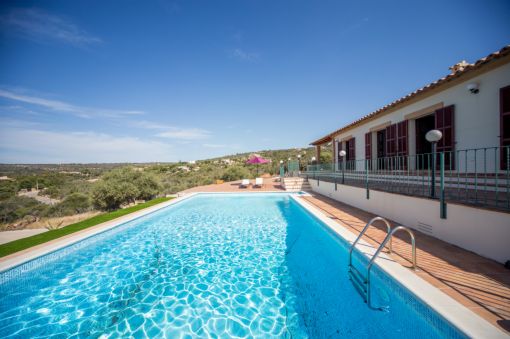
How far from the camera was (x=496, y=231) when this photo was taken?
10.4 ft

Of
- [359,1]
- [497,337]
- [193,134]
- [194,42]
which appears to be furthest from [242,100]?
[497,337]

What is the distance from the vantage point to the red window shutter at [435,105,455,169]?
235 inches

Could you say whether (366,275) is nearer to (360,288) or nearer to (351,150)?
(360,288)

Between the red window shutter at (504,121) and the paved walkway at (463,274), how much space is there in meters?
2.58

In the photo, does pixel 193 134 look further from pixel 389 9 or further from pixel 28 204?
pixel 389 9

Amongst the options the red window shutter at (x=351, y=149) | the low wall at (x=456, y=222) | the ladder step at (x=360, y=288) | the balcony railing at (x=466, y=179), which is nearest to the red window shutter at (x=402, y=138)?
the balcony railing at (x=466, y=179)

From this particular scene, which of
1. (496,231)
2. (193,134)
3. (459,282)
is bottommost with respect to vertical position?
(459,282)

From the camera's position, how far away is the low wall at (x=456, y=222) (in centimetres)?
314

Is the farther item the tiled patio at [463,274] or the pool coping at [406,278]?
the tiled patio at [463,274]

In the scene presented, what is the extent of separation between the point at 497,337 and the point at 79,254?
7486mm

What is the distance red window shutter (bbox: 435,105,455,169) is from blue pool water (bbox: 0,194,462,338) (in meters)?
4.48

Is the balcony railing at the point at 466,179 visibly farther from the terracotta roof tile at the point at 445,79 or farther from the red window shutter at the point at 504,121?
the terracotta roof tile at the point at 445,79

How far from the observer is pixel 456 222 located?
12.6ft

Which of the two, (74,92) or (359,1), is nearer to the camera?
(359,1)
